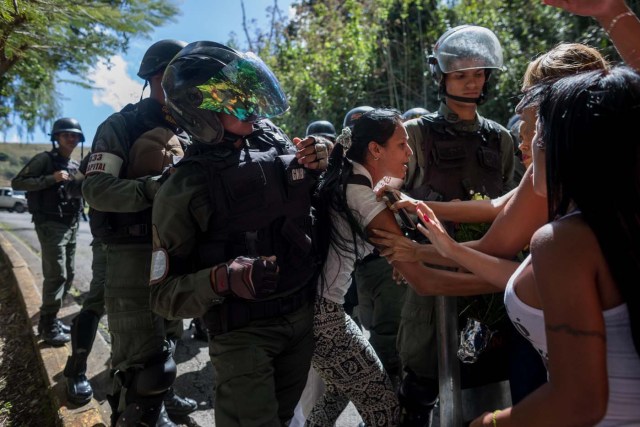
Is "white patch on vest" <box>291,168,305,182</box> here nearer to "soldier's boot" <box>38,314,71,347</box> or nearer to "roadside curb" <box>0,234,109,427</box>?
"roadside curb" <box>0,234,109,427</box>

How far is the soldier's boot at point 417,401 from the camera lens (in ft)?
7.91

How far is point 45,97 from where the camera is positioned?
9.72 metres

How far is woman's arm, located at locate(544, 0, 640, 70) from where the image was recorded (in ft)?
5.32

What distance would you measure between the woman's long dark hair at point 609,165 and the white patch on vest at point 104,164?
7.73ft

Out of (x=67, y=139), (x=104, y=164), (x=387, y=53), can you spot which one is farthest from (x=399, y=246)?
(x=387, y=53)

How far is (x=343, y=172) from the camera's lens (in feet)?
7.14

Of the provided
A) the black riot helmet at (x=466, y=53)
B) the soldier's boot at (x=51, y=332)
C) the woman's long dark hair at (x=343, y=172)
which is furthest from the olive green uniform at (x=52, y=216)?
the black riot helmet at (x=466, y=53)

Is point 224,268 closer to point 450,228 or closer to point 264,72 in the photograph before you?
point 264,72

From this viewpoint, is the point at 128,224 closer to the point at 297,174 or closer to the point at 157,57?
the point at 157,57

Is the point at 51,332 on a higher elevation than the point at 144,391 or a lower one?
lower

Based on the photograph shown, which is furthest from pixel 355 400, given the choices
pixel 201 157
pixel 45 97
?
pixel 45 97

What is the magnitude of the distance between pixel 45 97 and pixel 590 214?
10.8 meters

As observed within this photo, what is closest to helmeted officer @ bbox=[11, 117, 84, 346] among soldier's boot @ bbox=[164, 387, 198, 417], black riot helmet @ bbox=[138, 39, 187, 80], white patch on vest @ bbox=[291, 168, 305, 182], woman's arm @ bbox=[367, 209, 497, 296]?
soldier's boot @ bbox=[164, 387, 198, 417]

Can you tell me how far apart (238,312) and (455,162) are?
1613 millimetres
